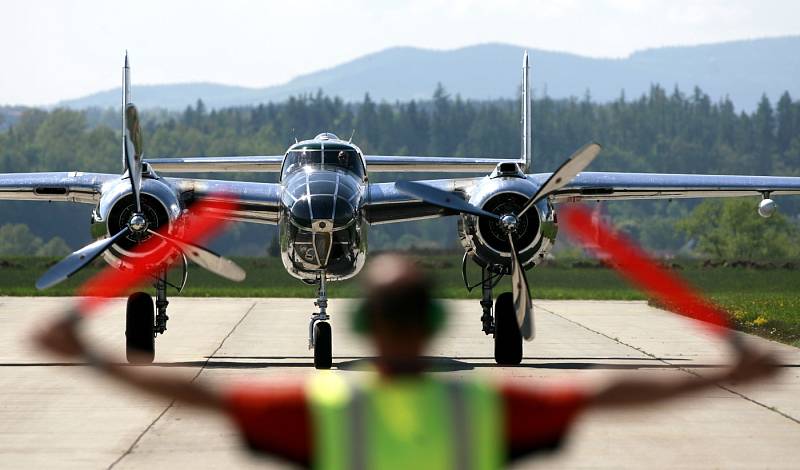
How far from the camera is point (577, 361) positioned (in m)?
20.4

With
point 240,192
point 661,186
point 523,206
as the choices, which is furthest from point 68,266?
point 661,186

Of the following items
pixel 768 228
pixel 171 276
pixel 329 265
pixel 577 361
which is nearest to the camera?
pixel 329 265

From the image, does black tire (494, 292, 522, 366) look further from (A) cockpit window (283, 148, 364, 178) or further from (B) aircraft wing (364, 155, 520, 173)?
(B) aircraft wing (364, 155, 520, 173)

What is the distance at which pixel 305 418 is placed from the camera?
14.4ft

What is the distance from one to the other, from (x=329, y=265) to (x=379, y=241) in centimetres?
15976

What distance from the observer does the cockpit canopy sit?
1888 cm

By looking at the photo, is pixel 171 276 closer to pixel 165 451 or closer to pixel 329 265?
pixel 329 265

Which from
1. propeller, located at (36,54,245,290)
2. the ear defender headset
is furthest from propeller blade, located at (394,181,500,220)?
the ear defender headset

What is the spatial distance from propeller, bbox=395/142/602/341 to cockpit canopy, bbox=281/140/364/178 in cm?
198

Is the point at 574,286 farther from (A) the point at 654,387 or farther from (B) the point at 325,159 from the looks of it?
(A) the point at 654,387

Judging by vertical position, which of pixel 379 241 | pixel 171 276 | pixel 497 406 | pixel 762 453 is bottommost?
pixel 379 241

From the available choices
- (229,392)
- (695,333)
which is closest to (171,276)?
(695,333)

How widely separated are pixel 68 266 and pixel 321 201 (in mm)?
6366

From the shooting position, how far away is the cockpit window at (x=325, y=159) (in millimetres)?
18859
